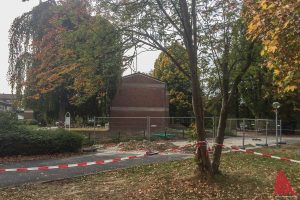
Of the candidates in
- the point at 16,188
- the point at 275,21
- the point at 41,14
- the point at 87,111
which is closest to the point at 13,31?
the point at 41,14

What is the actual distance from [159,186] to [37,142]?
10629mm

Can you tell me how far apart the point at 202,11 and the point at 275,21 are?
6109 mm

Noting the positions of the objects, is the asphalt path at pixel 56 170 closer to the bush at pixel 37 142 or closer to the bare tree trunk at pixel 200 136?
the bush at pixel 37 142

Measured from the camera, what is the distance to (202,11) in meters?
11.2

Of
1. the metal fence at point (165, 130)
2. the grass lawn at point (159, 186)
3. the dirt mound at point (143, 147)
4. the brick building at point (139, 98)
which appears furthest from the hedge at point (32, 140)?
the brick building at point (139, 98)

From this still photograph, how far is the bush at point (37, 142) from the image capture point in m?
18.3

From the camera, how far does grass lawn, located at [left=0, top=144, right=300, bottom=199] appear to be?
928 centimetres

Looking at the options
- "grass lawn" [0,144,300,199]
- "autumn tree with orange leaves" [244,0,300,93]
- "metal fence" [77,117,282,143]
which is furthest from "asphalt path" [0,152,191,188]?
"autumn tree with orange leaves" [244,0,300,93]

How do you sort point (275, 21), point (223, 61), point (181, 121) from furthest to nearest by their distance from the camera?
1. point (181, 121)
2. point (223, 61)
3. point (275, 21)

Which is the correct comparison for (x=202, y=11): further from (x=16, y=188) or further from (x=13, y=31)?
(x=13, y=31)

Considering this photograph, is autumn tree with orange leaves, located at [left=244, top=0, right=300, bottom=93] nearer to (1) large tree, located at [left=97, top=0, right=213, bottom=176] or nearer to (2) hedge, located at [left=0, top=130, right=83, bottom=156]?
(1) large tree, located at [left=97, top=0, right=213, bottom=176]

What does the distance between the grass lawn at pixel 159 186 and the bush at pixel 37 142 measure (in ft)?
23.9

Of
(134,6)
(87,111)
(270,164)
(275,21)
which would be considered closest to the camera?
(275,21)

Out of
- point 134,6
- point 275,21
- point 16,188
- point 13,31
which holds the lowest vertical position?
point 16,188
